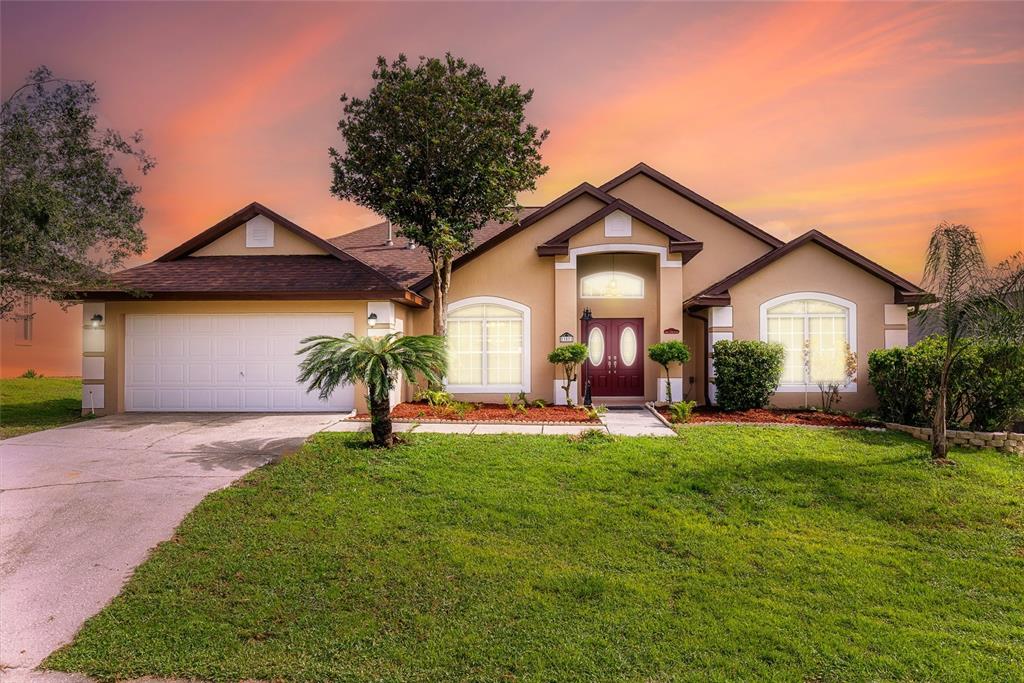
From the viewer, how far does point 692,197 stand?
16.8 meters

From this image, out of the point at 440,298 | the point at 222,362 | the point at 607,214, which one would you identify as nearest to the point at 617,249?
the point at 607,214

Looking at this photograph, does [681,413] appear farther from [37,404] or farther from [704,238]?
[37,404]

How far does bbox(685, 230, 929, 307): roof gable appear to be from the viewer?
13.8m

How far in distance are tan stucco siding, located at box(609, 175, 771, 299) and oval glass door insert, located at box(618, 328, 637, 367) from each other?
2420 mm

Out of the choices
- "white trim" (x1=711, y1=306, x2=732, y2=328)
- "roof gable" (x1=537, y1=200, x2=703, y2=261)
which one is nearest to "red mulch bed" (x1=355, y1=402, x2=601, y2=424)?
"roof gable" (x1=537, y1=200, x2=703, y2=261)

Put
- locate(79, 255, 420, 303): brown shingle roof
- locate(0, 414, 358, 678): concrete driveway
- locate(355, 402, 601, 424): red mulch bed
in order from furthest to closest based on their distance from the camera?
locate(79, 255, 420, 303): brown shingle roof
locate(355, 402, 601, 424): red mulch bed
locate(0, 414, 358, 678): concrete driveway

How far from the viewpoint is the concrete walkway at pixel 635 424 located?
36.0ft

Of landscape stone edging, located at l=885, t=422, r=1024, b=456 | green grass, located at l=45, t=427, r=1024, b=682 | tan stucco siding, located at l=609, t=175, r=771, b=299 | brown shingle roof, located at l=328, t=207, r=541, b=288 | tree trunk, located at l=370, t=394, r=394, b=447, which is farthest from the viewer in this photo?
tan stucco siding, located at l=609, t=175, r=771, b=299

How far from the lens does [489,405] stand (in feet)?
48.0

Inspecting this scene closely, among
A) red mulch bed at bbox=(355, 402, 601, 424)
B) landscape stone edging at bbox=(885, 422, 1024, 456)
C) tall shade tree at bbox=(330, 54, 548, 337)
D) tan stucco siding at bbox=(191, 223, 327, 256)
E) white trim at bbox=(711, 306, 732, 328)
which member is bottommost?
landscape stone edging at bbox=(885, 422, 1024, 456)

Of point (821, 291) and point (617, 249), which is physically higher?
point (617, 249)

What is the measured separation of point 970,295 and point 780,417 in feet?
14.5

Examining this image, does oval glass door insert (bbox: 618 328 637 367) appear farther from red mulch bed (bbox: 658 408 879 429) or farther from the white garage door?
the white garage door

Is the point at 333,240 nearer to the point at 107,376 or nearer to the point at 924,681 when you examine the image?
the point at 107,376
